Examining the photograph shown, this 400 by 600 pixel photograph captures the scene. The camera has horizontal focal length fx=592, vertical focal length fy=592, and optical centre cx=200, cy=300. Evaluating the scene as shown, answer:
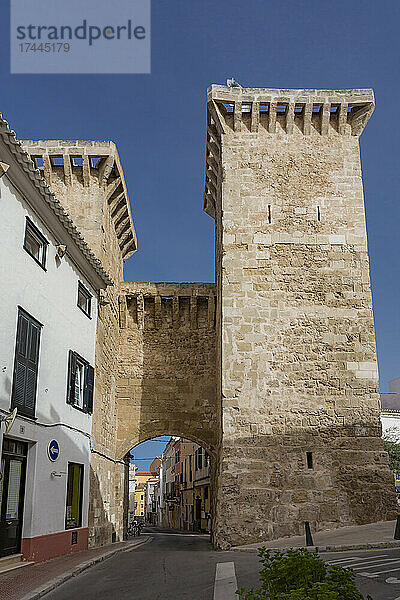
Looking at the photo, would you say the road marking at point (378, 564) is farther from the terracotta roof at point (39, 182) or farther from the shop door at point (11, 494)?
the terracotta roof at point (39, 182)

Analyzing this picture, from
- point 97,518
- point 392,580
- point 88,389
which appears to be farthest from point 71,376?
point 392,580

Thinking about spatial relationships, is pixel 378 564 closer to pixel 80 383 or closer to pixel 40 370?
pixel 40 370

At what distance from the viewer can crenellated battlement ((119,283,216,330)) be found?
1833cm

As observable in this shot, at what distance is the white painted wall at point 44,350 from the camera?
931cm

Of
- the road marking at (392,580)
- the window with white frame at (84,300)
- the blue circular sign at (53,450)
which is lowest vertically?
the road marking at (392,580)

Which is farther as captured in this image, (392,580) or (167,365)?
(167,365)

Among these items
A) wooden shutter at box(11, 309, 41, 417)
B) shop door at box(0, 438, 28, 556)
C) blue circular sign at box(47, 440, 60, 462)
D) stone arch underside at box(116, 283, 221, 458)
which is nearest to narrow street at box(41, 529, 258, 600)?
shop door at box(0, 438, 28, 556)

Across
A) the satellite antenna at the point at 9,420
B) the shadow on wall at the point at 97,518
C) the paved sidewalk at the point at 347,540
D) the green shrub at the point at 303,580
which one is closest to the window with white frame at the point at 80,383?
A: the shadow on wall at the point at 97,518

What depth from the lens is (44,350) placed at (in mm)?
10867

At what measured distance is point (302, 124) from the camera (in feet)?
53.6

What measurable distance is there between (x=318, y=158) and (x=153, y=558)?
425 inches

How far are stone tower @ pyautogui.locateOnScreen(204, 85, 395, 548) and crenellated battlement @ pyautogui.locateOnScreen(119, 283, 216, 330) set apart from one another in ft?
10.5

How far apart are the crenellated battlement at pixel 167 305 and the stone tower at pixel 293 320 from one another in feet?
10.5

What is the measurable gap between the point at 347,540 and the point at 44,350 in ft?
21.7
